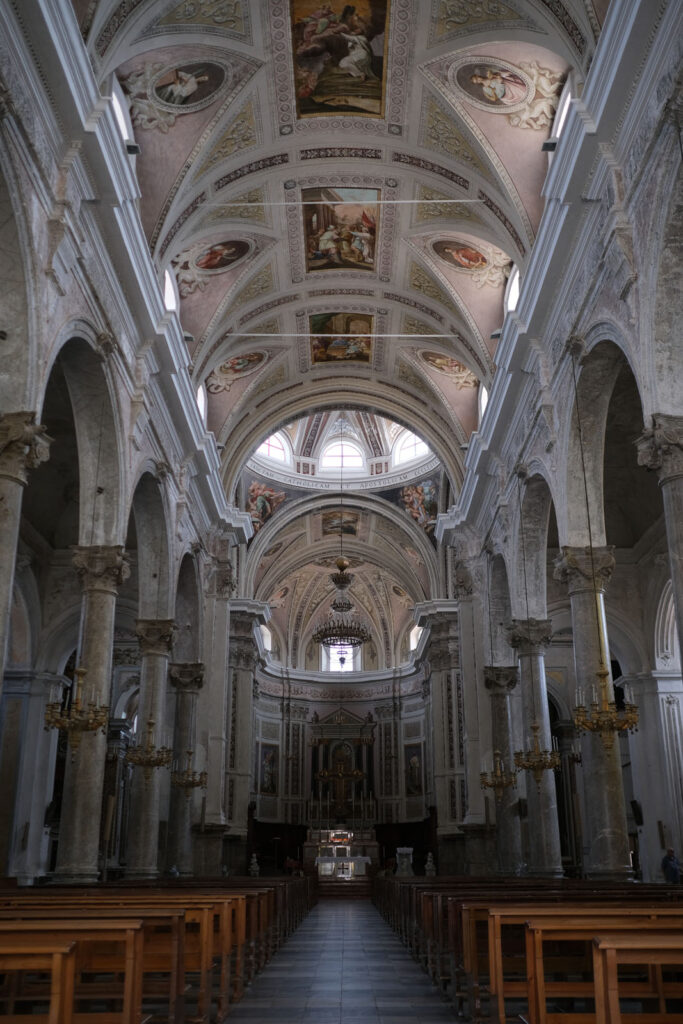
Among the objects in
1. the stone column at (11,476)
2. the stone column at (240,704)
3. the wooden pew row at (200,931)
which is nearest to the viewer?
the wooden pew row at (200,931)

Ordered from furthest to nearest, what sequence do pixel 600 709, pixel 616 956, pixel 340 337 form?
pixel 340 337, pixel 600 709, pixel 616 956

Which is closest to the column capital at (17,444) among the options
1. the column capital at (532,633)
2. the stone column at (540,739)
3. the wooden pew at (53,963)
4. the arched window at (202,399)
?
the wooden pew at (53,963)

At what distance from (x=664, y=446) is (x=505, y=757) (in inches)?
462

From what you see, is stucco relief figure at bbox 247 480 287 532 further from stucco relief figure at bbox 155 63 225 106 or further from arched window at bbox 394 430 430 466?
stucco relief figure at bbox 155 63 225 106

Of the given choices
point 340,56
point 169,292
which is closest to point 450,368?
point 169,292

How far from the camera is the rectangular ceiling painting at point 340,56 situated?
12796 millimetres

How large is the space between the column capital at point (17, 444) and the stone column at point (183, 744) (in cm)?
1149

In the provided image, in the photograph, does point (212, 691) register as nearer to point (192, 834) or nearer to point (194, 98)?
point (192, 834)

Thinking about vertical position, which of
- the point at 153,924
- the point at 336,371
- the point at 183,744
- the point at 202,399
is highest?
the point at 336,371

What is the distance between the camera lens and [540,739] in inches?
582

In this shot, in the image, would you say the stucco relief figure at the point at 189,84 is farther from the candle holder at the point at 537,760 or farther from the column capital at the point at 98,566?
the candle holder at the point at 537,760

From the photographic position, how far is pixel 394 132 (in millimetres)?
15000

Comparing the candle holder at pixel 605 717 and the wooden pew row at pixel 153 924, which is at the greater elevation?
the candle holder at pixel 605 717

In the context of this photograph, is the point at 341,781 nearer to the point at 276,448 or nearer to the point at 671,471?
the point at 276,448
